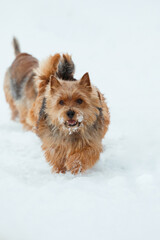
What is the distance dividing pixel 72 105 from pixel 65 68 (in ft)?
3.33

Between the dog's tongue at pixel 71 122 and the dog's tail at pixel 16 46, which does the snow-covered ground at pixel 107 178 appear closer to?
the dog's tongue at pixel 71 122

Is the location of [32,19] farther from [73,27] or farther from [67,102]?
[67,102]

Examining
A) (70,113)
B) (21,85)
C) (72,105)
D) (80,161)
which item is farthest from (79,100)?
(21,85)

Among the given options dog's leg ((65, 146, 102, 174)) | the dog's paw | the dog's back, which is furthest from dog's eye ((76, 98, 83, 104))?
the dog's back

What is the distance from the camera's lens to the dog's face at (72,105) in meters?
3.46

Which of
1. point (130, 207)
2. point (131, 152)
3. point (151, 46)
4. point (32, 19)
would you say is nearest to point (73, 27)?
point (32, 19)

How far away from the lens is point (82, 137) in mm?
3850

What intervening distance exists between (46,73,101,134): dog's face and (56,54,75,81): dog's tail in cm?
54

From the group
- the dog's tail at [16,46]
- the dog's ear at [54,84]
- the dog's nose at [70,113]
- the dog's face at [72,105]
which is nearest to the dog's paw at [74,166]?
the dog's face at [72,105]

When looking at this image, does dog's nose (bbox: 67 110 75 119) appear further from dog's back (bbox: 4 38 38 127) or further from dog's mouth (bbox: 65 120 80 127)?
dog's back (bbox: 4 38 38 127)

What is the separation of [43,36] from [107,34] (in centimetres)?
452

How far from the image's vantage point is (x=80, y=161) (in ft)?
12.6

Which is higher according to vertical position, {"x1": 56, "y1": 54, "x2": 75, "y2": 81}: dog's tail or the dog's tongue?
{"x1": 56, "y1": 54, "x2": 75, "y2": 81}: dog's tail

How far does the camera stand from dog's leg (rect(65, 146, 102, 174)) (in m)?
3.83
